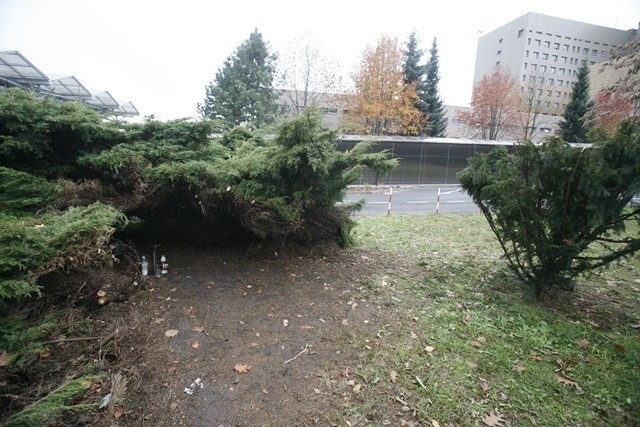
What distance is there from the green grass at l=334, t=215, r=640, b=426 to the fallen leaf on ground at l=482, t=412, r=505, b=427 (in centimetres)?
2

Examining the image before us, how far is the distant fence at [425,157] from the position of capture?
55.3 ft

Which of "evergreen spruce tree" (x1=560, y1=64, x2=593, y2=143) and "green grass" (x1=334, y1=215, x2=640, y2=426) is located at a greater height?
"evergreen spruce tree" (x1=560, y1=64, x2=593, y2=143)

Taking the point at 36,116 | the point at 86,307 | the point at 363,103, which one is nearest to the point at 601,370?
the point at 86,307

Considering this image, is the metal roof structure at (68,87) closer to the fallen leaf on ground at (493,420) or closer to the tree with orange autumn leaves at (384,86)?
the tree with orange autumn leaves at (384,86)

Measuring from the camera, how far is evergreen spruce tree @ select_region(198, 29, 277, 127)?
22312mm

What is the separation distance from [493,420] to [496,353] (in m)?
0.75

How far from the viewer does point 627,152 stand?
9.34 ft

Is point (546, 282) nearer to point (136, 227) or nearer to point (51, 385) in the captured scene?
point (51, 385)

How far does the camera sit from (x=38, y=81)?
42.9 ft

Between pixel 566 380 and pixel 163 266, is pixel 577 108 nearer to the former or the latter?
pixel 566 380

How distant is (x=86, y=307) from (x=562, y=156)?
4.59 metres

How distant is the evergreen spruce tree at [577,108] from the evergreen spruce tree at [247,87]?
22461 mm

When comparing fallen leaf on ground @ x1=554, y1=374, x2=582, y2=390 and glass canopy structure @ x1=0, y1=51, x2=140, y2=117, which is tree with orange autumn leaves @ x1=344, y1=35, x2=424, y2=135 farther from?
fallen leaf on ground @ x1=554, y1=374, x2=582, y2=390

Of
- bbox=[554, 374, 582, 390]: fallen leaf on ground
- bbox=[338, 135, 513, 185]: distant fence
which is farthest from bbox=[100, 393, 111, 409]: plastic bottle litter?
bbox=[338, 135, 513, 185]: distant fence
